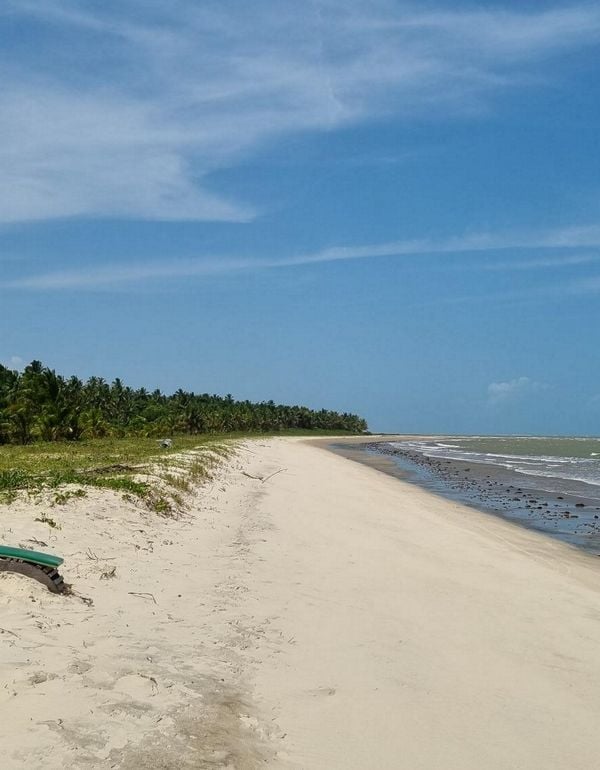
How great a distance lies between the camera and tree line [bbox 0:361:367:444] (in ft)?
165

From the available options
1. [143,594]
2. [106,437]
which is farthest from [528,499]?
[106,437]

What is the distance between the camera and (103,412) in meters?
78.9

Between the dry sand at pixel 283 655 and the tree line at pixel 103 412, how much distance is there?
131 ft

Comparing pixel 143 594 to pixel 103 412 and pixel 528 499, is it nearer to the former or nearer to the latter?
pixel 528 499

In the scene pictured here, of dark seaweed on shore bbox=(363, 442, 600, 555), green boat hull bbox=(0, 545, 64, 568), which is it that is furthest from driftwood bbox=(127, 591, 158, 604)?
dark seaweed on shore bbox=(363, 442, 600, 555)

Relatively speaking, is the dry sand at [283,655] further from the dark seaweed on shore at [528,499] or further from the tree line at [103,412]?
the tree line at [103,412]

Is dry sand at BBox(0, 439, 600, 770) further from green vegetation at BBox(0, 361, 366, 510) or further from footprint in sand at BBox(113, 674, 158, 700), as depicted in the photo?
green vegetation at BBox(0, 361, 366, 510)

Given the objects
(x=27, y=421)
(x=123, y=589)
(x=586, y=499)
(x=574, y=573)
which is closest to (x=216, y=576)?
(x=123, y=589)

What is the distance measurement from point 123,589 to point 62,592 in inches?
41.4

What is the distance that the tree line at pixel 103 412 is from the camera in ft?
165

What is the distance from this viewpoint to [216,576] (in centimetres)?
1029

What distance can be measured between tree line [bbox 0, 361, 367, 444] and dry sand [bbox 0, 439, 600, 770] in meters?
39.9

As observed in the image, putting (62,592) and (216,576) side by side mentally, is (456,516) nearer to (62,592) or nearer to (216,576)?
(216,576)

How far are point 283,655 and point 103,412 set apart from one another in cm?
7528
